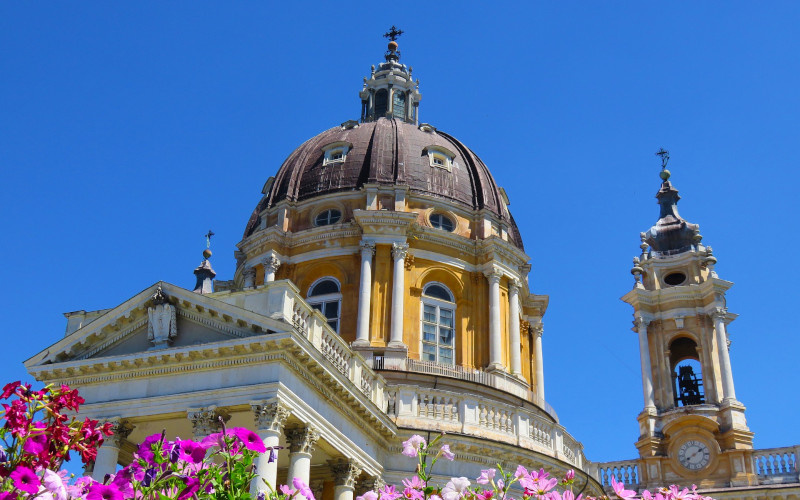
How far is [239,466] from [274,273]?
24003 millimetres

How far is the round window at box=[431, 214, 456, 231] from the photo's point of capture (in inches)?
1245

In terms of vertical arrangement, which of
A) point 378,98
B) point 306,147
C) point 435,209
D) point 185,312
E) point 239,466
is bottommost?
point 239,466

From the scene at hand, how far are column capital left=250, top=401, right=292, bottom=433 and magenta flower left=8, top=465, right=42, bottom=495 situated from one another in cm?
1122

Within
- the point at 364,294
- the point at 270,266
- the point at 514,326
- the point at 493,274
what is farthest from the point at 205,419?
the point at 514,326

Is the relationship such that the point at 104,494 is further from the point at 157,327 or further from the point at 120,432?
the point at 157,327

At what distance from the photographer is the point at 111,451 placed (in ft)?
62.7

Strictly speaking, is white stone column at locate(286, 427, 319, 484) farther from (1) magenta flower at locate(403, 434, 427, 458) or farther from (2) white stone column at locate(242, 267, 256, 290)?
(2) white stone column at locate(242, 267, 256, 290)

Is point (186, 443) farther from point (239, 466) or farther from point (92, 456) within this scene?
point (92, 456)

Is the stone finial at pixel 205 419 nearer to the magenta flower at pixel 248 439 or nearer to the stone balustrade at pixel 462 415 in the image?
the stone balustrade at pixel 462 415

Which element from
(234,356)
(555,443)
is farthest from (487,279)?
(234,356)

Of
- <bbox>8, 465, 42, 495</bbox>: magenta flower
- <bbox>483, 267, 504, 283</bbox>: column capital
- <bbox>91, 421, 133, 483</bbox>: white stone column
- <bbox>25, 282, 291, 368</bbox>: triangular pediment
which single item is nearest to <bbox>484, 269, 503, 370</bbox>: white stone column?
<bbox>483, 267, 504, 283</bbox>: column capital

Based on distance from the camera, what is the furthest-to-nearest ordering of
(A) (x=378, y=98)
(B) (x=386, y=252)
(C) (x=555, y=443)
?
(A) (x=378, y=98), (B) (x=386, y=252), (C) (x=555, y=443)

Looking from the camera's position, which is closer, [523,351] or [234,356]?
[234,356]

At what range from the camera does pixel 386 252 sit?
2970 centimetres
